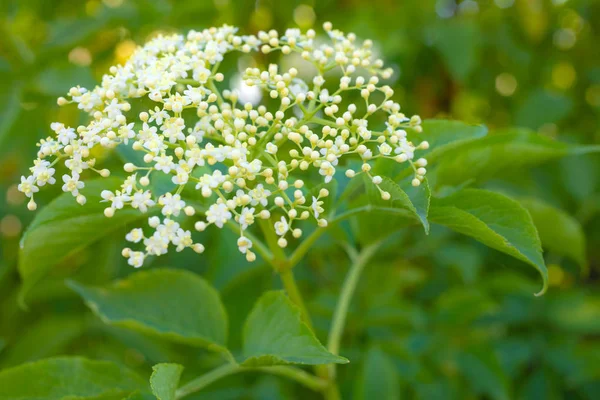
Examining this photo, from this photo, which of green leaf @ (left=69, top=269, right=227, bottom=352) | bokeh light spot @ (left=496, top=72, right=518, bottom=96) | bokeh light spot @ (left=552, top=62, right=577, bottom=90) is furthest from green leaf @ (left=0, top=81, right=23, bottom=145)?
bokeh light spot @ (left=552, top=62, right=577, bottom=90)

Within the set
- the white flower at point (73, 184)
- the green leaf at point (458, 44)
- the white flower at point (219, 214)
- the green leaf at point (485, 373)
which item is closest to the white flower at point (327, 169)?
the white flower at point (219, 214)

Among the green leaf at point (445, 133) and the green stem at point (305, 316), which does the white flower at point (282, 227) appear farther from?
the green leaf at point (445, 133)

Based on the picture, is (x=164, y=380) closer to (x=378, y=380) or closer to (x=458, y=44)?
(x=378, y=380)

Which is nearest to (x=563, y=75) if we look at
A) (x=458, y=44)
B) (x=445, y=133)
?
(x=458, y=44)

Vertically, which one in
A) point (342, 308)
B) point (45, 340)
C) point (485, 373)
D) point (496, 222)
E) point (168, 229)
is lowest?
point (485, 373)

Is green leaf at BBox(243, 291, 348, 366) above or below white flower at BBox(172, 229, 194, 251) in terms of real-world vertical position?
below

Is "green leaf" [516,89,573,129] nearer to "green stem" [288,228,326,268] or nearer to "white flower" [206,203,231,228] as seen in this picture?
"green stem" [288,228,326,268]
